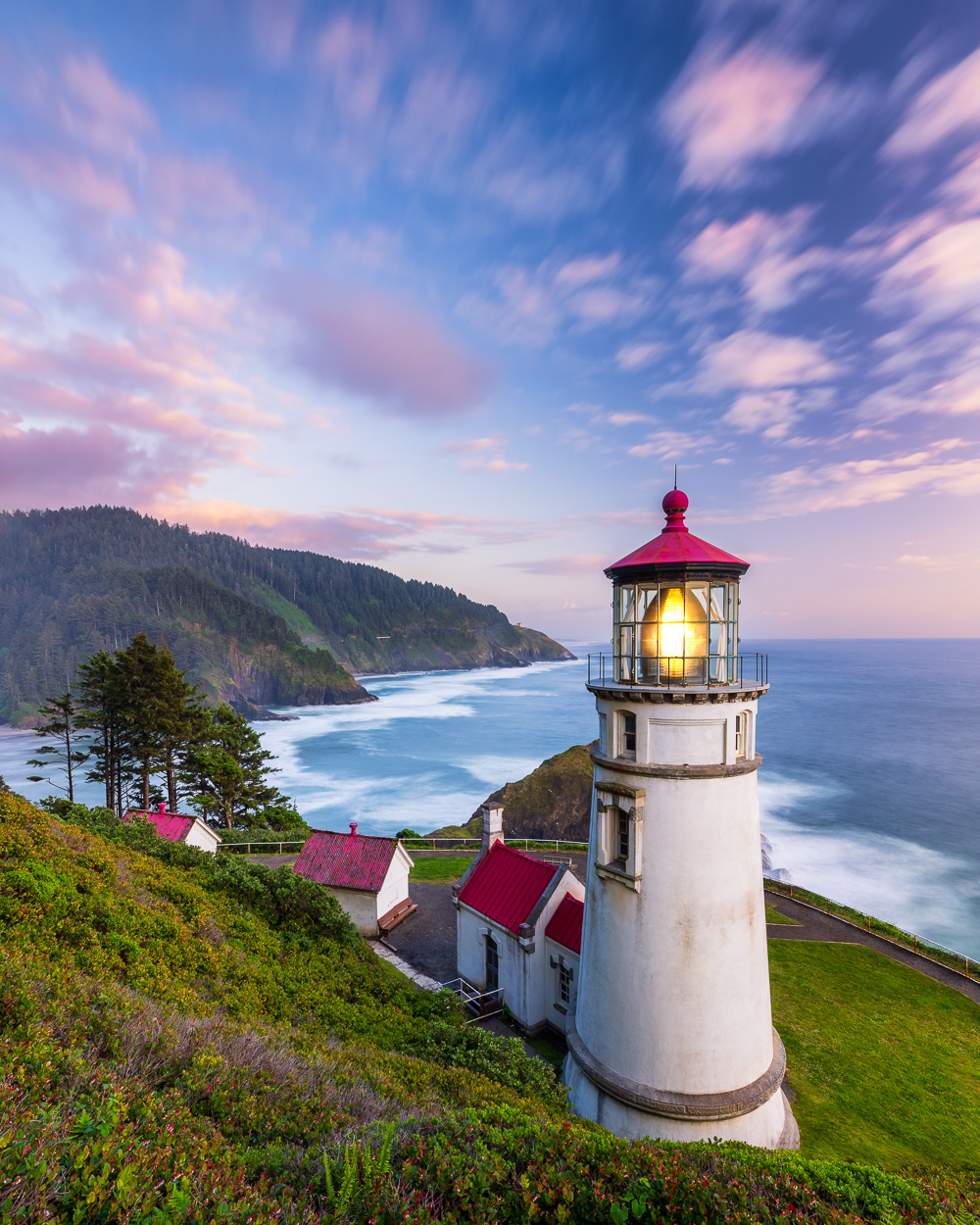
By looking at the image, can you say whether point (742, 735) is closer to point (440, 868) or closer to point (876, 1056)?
point (876, 1056)

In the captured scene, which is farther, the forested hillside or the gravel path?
the forested hillside

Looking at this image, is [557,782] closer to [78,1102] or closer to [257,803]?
[257,803]

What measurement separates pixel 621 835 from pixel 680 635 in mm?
3322

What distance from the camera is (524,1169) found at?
181 inches

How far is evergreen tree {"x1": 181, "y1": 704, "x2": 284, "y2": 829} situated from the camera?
28781 mm

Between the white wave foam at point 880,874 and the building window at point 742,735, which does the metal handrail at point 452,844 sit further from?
the building window at point 742,735

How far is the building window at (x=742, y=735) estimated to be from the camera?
852 cm

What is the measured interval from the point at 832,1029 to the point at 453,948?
10.4 metres

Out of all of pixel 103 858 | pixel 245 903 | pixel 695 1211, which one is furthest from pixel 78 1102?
pixel 245 903

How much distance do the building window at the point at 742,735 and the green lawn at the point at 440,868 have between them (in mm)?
16965

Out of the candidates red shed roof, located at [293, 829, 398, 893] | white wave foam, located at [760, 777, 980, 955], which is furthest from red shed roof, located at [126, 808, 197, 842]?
white wave foam, located at [760, 777, 980, 955]

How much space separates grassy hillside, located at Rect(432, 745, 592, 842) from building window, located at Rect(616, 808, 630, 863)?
24.6m

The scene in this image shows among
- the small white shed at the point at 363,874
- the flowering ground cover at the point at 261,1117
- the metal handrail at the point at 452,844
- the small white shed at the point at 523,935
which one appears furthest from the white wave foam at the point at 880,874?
the flowering ground cover at the point at 261,1117

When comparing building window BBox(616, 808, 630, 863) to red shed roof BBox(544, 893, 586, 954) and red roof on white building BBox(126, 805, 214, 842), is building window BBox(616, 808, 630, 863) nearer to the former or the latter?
red shed roof BBox(544, 893, 586, 954)
